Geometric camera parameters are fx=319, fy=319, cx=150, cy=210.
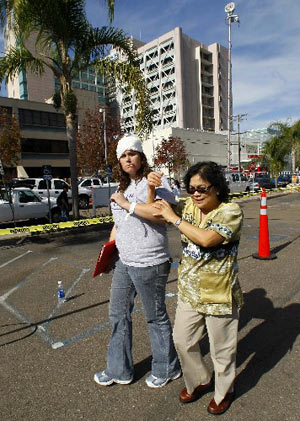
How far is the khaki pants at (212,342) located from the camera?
85.0 inches

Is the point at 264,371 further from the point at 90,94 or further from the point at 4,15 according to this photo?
the point at 90,94

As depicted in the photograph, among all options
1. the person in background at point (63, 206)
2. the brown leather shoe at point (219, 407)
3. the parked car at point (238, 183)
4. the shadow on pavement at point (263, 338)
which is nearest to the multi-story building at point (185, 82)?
the parked car at point (238, 183)

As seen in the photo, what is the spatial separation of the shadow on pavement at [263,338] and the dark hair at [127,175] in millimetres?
1853

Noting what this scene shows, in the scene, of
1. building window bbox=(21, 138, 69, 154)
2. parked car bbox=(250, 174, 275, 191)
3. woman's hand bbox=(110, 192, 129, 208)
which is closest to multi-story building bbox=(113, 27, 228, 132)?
building window bbox=(21, 138, 69, 154)

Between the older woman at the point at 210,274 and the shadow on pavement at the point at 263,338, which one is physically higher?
the older woman at the point at 210,274

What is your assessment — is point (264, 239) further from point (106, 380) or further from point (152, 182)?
point (152, 182)

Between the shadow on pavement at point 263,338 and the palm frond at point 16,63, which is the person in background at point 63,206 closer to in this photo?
the palm frond at point 16,63

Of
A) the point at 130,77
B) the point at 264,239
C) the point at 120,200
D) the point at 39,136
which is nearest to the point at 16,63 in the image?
the point at 130,77

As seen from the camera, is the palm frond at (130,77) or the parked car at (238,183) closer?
the palm frond at (130,77)

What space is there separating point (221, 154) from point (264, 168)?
16.6 metres

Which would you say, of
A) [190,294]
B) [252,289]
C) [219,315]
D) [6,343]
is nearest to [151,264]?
[190,294]

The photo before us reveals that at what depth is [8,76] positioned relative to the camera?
1065cm

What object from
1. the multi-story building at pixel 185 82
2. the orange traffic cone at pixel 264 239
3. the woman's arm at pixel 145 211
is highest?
the multi-story building at pixel 185 82

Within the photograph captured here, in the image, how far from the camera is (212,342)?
2.19 metres
